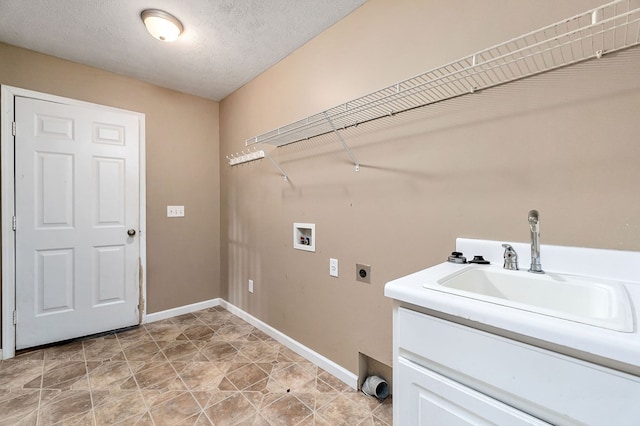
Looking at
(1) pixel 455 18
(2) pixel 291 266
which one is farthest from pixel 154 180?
(1) pixel 455 18

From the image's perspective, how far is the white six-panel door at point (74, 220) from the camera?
217cm

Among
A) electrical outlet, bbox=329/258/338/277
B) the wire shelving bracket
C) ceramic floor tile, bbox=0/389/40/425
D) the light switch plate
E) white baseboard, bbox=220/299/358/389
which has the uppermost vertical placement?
the wire shelving bracket

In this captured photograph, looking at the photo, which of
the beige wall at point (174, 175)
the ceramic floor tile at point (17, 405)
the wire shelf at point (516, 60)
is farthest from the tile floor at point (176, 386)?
the wire shelf at point (516, 60)

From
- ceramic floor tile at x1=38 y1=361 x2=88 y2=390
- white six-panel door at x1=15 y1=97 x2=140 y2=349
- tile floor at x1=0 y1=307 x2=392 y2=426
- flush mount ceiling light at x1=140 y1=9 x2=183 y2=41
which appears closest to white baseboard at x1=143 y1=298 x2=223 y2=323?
white six-panel door at x1=15 y1=97 x2=140 y2=349

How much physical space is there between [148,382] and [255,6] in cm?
249

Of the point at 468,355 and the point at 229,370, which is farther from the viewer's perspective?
the point at 229,370

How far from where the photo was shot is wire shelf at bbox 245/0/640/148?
0.90m

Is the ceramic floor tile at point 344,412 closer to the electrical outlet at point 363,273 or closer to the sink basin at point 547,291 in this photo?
the electrical outlet at point 363,273

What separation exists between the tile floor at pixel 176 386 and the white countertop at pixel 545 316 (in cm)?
103

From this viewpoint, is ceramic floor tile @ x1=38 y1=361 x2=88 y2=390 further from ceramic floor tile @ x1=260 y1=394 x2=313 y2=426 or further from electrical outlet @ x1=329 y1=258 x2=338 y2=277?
electrical outlet @ x1=329 y1=258 x2=338 y2=277

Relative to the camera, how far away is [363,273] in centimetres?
169

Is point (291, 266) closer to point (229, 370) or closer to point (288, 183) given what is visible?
point (288, 183)

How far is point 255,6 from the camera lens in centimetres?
172

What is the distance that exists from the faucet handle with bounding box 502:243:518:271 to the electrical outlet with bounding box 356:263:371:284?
2.40 ft
